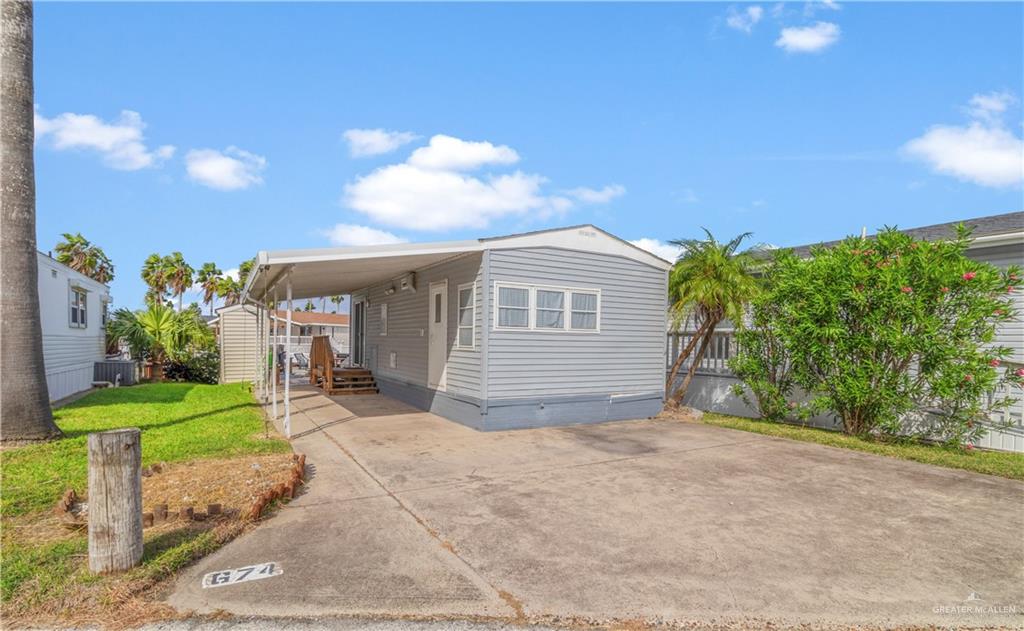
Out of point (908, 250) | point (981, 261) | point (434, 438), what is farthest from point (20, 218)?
point (981, 261)

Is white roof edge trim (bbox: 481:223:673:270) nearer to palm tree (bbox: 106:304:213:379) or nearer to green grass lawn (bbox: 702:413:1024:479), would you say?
green grass lawn (bbox: 702:413:1024:479)

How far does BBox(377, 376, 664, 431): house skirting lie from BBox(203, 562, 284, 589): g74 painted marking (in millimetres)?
5138

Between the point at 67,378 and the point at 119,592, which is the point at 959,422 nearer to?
the point at 119,592

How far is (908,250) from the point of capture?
25.2 ft

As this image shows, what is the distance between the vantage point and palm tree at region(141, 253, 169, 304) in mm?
35094

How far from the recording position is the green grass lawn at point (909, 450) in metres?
6.49

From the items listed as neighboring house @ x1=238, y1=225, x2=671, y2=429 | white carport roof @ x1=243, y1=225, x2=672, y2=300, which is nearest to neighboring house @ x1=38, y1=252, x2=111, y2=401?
white carport roof @ x1=243, y1=225, x2=672, y2=300

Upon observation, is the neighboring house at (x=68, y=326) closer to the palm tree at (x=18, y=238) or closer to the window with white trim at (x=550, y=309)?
the palm tree at (x=18, y=238)

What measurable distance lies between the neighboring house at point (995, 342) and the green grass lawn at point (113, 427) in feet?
29.0

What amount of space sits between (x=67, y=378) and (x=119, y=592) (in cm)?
1275

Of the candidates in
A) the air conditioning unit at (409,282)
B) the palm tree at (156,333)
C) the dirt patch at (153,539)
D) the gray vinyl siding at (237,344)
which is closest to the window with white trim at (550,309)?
the air conditioning unit at (409,282)

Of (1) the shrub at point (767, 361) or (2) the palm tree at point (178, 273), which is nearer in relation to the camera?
(1) the shrub at point (767, 361)

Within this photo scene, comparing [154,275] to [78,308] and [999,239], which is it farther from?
[999,239]

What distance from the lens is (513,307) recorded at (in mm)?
8758
